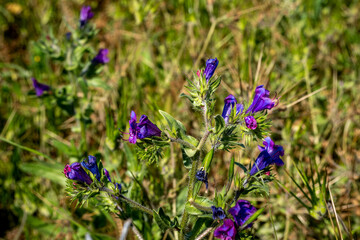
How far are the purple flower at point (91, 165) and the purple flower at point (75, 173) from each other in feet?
0.11

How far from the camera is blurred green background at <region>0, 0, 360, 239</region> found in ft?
8.03

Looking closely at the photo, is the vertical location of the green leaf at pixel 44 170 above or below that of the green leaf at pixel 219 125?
below

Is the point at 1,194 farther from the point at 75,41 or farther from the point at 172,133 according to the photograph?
the point at 172,133

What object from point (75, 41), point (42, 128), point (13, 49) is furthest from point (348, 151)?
point (13, 49)

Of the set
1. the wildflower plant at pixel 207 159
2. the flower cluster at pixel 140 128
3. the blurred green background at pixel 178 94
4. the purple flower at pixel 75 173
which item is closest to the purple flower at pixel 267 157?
the wildflower plant at pixel 207 159

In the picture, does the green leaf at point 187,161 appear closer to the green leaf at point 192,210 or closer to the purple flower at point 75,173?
the green leaf at point 192,210

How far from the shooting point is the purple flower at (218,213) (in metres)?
1.51

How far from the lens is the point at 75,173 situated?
1.53 m

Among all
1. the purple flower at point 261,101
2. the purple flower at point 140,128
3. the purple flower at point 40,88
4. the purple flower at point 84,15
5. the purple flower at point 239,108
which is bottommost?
the purple flower at point 140,128

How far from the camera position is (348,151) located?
2832 mm

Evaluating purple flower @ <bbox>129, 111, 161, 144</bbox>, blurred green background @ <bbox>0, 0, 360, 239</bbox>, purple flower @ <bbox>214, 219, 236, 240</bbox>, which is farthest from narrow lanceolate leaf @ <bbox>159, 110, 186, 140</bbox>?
blurred green background @ <bbox>0, 0, 360, 239</bbox>

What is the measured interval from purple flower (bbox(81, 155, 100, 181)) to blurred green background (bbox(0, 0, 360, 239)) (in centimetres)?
61

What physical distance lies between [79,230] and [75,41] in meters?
1.50

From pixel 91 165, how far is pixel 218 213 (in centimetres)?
64
